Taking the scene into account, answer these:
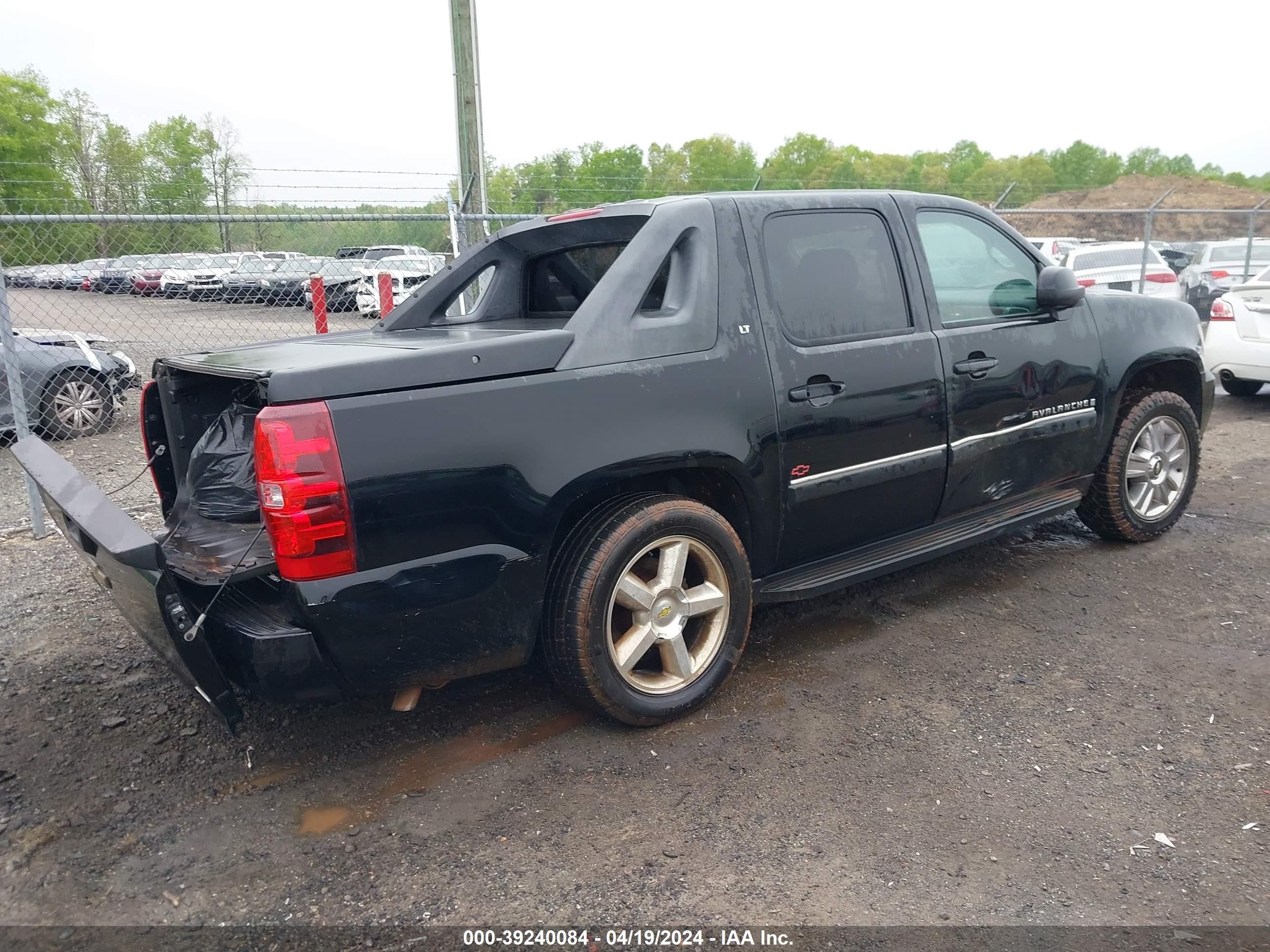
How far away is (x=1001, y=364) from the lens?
13.4ft

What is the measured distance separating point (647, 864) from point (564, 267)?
258 centimetres

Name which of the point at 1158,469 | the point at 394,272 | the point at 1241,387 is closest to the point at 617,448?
the point at 1158,469

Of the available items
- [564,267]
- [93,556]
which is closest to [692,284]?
[564,267]

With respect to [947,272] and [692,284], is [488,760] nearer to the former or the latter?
→ [692,284]

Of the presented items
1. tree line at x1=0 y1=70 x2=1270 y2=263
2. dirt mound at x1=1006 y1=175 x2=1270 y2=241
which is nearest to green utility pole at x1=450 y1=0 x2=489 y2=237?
tree line at x1=0 y1=70 x2=1270 y2=263

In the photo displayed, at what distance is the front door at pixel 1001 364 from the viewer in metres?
3.98

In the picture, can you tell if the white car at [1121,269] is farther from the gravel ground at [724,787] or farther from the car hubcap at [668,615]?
the car hubcap at [668,615]

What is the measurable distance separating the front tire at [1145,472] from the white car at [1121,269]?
9.39 meters

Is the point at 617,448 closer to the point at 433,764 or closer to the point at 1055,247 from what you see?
the point at 433,764

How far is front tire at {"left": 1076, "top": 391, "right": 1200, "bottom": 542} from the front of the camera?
15.9ft

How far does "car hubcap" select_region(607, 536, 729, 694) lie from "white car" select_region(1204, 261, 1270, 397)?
7823 mm

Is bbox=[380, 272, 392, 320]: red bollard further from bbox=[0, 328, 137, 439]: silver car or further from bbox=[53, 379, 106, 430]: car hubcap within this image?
bbox=[53, 379, 106, 430]: car hubcap

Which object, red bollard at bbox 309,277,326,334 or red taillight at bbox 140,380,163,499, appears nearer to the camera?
red taillight at bbox 140,380,163,499

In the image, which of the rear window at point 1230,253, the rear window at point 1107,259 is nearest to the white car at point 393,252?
the rear window at point 1107,259
